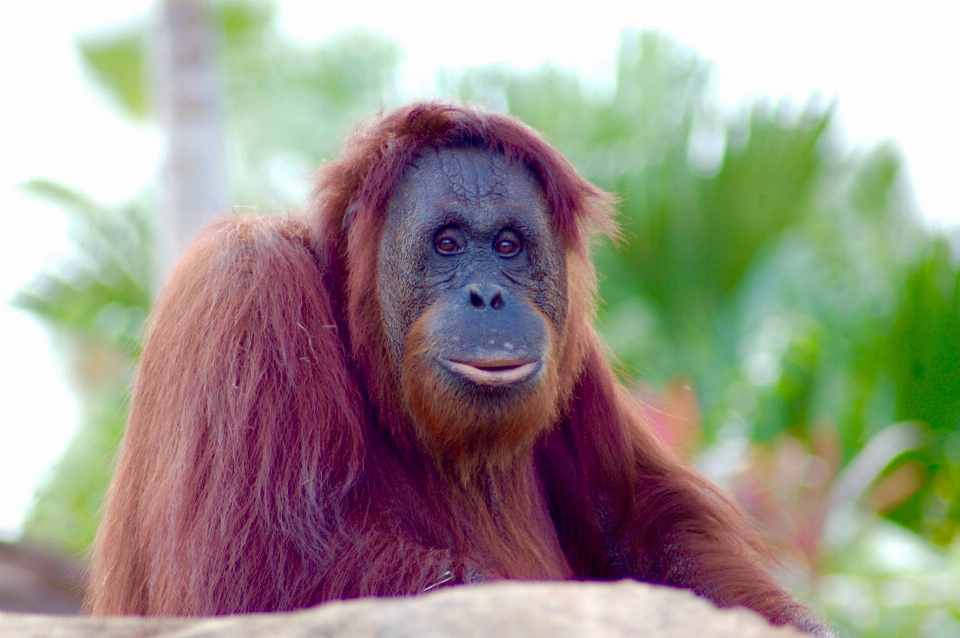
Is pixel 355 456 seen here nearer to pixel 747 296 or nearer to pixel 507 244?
pixel 507 244

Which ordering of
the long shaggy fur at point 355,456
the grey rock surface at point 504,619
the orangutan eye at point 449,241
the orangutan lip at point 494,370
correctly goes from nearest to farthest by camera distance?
the grey rock surface at point 504,619 → the long shaggy fur at point 355,456 → the orangutan lip at point 494,370 → the orangutan eye at point 449,241

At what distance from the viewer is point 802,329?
8250 mm

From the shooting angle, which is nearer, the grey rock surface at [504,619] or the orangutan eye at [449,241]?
the grey rock surface at [504,619]

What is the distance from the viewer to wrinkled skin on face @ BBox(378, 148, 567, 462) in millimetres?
3076

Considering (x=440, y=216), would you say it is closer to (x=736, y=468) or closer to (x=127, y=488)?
(x=127, y=488)

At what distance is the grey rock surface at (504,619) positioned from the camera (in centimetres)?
179

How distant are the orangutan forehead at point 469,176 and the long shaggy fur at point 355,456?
49 mm

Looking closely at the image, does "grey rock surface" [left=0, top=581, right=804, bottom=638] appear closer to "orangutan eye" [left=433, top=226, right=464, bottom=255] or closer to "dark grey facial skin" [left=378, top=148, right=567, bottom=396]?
"dark grey facial skin" [left=378, top=148, right=567, bottom=396]

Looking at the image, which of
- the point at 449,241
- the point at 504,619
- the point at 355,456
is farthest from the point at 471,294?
the point at 504,619

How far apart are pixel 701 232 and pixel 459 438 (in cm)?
650

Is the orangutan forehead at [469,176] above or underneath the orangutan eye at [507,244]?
above

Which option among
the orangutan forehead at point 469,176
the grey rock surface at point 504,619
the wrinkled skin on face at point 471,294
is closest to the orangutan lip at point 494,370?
the wrinkled skin on face at point 471,294

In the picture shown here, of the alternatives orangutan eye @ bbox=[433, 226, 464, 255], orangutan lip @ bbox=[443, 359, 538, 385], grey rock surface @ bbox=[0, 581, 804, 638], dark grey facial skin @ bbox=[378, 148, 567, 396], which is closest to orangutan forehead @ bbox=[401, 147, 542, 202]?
dark grey facial skin @ bbox=[378, 148, 567, 396]

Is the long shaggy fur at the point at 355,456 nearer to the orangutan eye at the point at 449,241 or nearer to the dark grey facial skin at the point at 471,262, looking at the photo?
the dark grey facial skin at the point at 471,262
